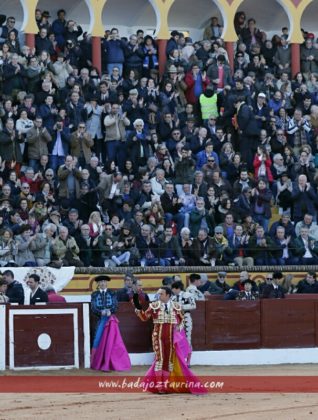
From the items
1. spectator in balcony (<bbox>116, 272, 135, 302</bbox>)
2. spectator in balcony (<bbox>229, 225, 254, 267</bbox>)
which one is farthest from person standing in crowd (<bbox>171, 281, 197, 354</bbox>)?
spectator in balcony (<bbox>229, 225, 254, 267</bbox>)

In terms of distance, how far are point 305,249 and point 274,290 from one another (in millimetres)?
1612

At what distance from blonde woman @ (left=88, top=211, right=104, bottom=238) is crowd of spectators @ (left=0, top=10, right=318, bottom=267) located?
0.02 metres

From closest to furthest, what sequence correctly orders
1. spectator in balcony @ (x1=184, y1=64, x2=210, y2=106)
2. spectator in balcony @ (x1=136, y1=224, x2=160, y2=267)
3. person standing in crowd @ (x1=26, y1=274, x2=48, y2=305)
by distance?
person standing in crowd @ (x1=26, y1=274, x2=48, y2=305), spectator in balcony @ (x1=136, y1=224, x2=160, y2=267), spectator in balcony @ (x1=184, y1=64, x2=210, y2=106)

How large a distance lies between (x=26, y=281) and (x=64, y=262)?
94cm

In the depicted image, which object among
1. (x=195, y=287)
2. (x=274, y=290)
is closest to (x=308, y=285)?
(x=274, y=290)

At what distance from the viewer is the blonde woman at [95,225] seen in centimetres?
1828

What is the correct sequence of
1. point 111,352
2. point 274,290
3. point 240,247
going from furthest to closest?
point 240,247 < point 274,290 < point 111,352

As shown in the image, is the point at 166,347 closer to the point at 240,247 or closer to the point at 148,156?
the point at 240,247

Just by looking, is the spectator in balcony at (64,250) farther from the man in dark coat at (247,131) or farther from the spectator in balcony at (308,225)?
the man in dark coat at (247,131)

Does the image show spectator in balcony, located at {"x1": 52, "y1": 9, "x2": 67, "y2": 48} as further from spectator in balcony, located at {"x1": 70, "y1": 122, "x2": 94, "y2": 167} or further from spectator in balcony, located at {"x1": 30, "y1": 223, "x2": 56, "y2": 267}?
spectator in balcony, located at {"x1": 30, "y1": 223, "x2": 56, "y2": 267}

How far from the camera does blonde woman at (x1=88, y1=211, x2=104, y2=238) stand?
720 inches

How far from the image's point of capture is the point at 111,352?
16500mm

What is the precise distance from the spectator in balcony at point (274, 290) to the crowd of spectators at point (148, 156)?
1004mm

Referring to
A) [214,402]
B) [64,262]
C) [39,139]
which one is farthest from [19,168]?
[214,402]
